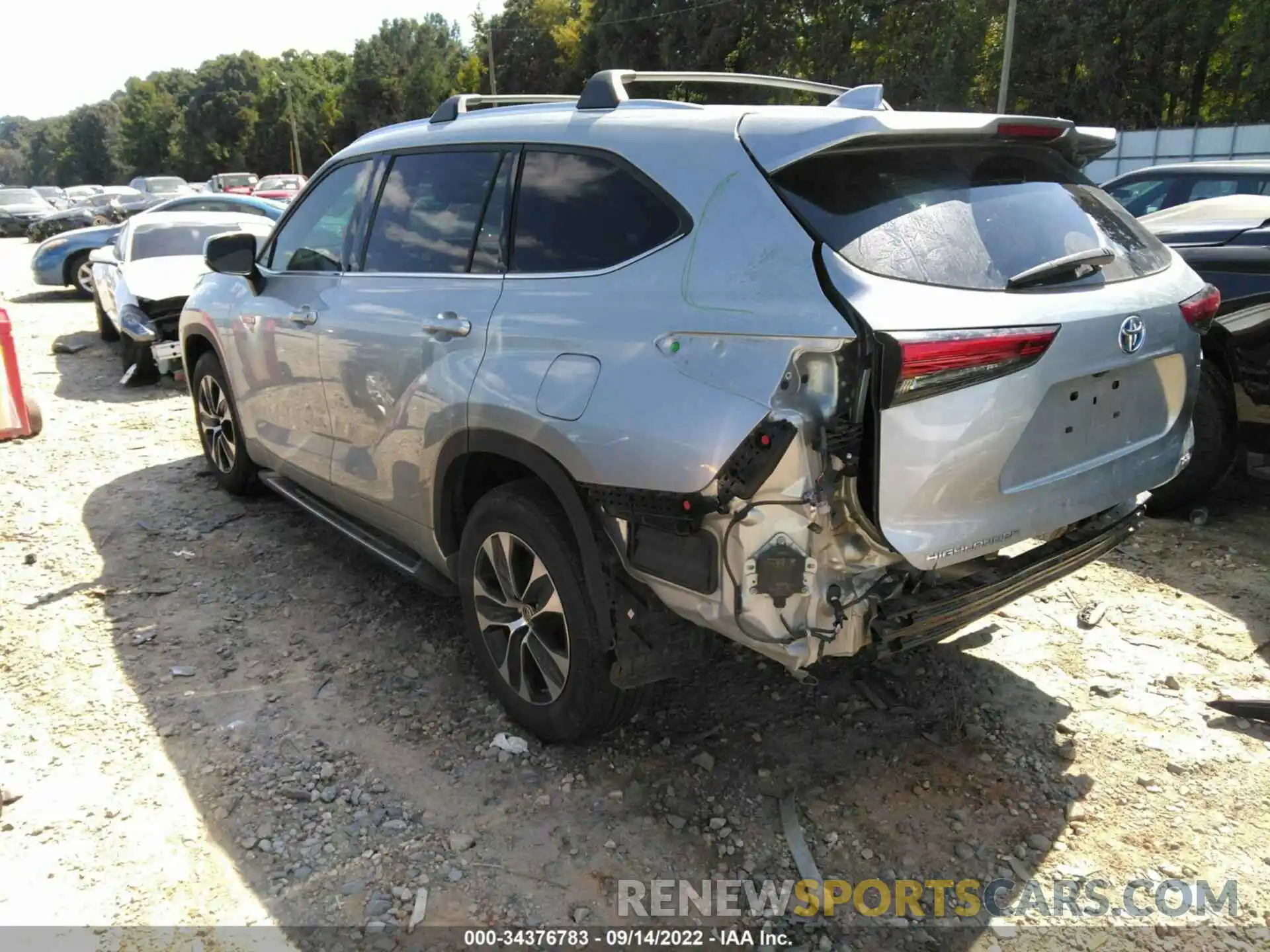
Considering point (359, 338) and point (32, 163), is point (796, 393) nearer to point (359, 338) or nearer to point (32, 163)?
point (359, 338)

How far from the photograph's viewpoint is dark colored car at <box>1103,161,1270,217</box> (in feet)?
24.7

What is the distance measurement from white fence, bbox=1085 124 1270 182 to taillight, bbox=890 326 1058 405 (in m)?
21.7

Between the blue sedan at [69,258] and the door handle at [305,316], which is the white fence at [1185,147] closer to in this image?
the blue sedan at [69,258]

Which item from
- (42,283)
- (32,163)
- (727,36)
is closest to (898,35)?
(727,36)

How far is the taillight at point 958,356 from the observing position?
2.22 m

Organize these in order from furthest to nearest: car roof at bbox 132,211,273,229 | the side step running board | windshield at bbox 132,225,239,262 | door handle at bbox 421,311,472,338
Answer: car roof at bbox 132,211,273,229, windshield at bbox 132,225,239,262, the side step running board, door handle at bbox 421,311,472,338

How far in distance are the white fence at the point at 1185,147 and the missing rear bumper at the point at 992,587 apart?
69.3 ft

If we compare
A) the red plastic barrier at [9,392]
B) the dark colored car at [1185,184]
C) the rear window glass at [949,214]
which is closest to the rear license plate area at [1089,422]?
the rear window glass at [949,214]

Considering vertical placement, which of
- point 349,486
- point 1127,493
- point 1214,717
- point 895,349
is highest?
point 895,349

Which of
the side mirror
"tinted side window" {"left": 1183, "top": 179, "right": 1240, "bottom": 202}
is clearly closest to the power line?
"tinted side window" {"left": 1183, "top": 179, "right": 1240, "bottom": 202}

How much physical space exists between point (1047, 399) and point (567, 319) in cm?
136

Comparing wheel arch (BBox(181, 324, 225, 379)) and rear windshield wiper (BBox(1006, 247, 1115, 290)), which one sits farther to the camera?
wheel arch (BBox(181, 324, 225, 379))

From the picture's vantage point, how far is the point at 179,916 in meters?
2.54

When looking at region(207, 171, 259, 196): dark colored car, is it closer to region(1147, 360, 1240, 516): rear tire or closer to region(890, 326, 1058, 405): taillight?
region(1147, 360, 1240, 516): rear tire
